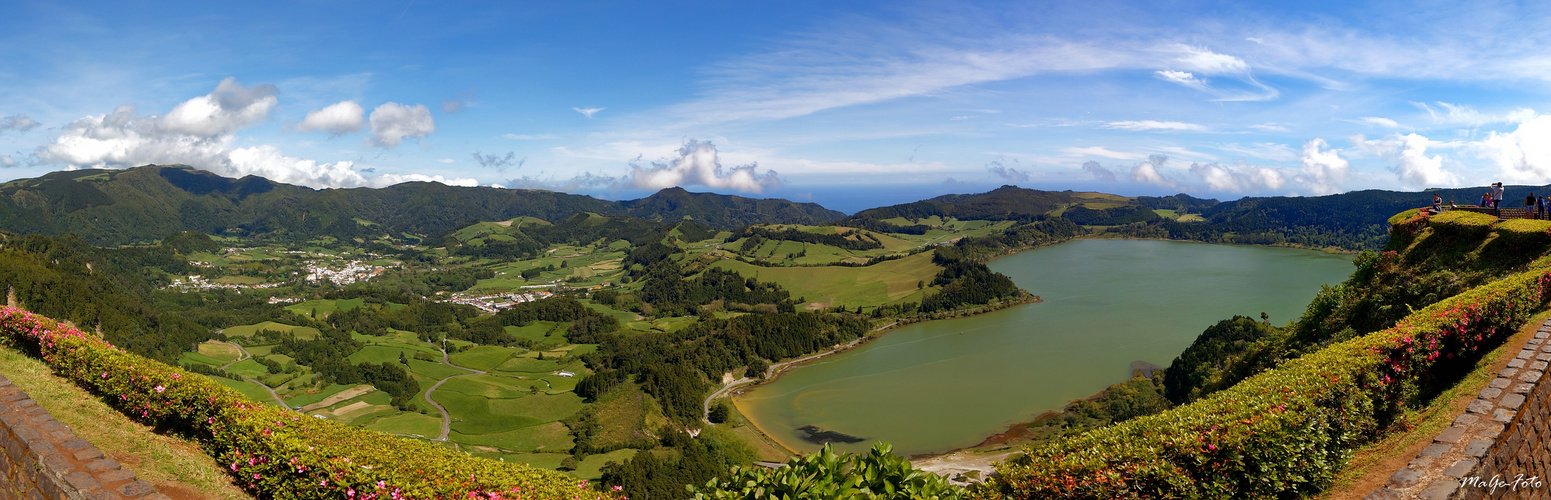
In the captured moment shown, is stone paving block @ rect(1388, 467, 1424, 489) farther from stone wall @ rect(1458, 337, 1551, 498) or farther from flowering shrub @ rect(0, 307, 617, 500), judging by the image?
flowering shrub @ rect(0, 307, 617, 500)

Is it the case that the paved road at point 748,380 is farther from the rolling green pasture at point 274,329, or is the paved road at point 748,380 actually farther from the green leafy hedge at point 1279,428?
the rolling green pasture at point 274,329

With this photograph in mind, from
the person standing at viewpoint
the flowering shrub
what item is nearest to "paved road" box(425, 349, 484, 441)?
the flowering shrub

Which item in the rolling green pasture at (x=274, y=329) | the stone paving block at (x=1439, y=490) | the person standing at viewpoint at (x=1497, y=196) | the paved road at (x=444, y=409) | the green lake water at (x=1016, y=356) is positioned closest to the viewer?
the stone paving block at (x=1439, y=490)

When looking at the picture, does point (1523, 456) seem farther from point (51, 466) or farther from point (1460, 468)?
point (51, 466)

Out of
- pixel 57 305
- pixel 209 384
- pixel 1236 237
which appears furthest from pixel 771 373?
pixel 1236 237

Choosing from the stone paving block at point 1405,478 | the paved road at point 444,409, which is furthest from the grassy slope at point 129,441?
the paved road at point 444,409

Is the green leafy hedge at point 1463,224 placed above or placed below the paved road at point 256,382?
above

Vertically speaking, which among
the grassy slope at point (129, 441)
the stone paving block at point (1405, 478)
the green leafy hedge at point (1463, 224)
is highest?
the green leafy hedge at point (1463, 224)

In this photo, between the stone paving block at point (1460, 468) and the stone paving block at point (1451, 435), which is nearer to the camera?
the stone paving block at point (1460, 468)
